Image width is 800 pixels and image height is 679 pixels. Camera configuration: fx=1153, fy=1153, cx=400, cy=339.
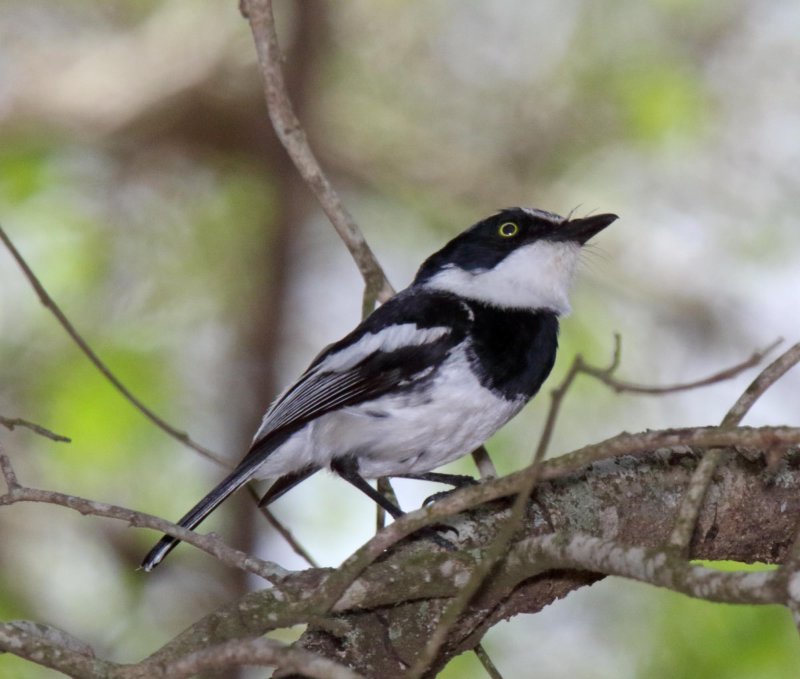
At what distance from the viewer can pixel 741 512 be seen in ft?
10.9

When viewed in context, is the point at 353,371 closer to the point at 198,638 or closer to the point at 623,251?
the point at 198,638

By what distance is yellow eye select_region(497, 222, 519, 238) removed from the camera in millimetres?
4406

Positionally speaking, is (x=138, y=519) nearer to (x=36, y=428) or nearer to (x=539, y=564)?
(x=36, y=428)

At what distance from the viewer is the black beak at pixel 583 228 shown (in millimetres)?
4323

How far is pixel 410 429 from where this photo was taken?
375cm

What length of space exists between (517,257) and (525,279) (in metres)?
0.12

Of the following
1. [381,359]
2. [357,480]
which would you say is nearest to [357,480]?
[357,480]

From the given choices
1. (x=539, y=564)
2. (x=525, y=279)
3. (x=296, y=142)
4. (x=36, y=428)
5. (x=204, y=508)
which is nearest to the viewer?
(x=539, y=564)

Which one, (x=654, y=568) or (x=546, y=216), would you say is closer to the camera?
(x=654, y=568)

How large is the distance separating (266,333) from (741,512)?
335cm

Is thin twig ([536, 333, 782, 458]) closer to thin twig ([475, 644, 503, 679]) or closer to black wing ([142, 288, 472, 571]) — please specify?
thin twig ([475, 644, 503, 679])

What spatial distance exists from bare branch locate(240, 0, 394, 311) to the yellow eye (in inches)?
18.7

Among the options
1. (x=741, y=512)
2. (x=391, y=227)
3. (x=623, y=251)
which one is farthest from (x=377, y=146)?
(x=741, y=512)

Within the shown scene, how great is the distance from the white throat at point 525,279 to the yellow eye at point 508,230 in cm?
8
